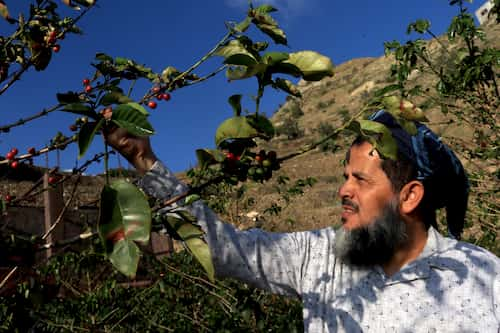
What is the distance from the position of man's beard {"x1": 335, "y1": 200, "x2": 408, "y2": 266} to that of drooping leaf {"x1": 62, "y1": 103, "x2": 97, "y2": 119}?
4.45ft

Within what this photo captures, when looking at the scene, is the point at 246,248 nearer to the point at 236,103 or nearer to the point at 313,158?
the point at 236,103

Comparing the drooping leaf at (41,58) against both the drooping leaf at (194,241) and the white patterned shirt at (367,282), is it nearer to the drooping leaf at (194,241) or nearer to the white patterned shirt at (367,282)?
the white patterned shirt at (367,282)

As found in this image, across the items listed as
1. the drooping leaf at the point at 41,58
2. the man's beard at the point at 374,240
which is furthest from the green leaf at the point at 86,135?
the man's beard at the point at 374,240

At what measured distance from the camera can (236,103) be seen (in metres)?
0.96

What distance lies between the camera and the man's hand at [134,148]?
1.24 meters

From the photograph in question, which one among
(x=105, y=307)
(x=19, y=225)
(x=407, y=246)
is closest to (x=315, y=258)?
(x=407, y=246)

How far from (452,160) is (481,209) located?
7.80ft

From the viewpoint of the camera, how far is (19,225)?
529 centimetres

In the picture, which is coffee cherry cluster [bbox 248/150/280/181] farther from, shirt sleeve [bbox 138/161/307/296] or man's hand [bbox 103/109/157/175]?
shirt sleeve [bbox 138/161/307/296]

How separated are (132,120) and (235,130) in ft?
0.72

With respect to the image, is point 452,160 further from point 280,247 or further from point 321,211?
point 321,211

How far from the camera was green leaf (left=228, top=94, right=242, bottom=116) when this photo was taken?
37.4 inches

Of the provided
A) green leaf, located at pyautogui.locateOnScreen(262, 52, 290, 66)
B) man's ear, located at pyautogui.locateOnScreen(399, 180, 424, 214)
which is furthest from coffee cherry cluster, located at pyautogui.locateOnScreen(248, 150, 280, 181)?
man's ear, located at pyautogui.locateOnScreen(399, 180, 424, 214)

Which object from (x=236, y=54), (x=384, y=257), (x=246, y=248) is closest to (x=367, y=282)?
(x=384, y=257)
